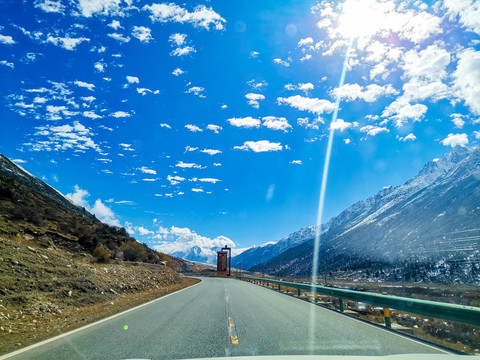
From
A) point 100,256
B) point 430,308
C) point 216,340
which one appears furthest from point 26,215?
point 430,308

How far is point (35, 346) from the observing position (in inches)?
261

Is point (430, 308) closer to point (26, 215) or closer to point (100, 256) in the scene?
point (100, 256)

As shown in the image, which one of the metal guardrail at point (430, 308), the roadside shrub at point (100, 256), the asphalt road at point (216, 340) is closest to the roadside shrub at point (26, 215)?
the roadside shrub at point (100, 256)

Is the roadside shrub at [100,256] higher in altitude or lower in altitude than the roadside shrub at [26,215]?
lower

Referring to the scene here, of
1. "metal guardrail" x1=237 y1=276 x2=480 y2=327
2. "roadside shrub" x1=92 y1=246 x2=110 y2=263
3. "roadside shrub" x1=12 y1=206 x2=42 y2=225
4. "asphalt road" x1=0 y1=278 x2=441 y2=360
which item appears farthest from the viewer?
"roadside shrub" x1=12 y1=206 x2=42 y2=225

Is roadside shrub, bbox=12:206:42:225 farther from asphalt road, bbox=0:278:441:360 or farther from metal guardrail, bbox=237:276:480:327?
metal guardrail, bbox=237:276:480:327

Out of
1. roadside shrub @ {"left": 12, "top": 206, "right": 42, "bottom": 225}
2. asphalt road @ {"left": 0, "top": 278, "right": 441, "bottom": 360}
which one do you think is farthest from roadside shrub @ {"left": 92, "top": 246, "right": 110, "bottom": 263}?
asphalt road @ {"left": 0, "top": 278, "right": 441, "bottom": 360}

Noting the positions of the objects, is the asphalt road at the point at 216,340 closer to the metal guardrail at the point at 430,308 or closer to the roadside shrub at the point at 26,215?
the metal guardrail at the point at 430,308

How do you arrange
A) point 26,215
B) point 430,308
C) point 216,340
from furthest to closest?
point 26,215, point 430,308, point 216,340

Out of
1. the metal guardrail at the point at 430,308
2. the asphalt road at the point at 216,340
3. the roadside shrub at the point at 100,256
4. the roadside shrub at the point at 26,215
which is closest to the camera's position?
the asphalt road at the point at 216,340

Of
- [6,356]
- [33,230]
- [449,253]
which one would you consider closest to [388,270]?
[449,253]

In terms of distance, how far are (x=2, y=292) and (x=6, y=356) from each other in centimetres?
594

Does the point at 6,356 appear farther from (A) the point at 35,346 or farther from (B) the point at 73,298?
(B) the point at 73,298

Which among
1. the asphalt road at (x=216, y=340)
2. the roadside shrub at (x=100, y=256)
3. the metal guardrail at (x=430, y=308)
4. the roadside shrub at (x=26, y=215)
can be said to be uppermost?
the roadside shrub at (x=26, y=215)
